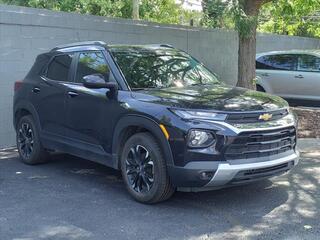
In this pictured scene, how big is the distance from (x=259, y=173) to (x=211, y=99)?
3.20ft

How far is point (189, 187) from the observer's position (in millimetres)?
5488

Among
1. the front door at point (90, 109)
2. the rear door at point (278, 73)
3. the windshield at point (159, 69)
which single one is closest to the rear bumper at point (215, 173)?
the front door at point (90, 109)

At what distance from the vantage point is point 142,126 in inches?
229

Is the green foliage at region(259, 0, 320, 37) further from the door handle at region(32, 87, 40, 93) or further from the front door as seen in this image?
the door handle at region(32, 87, 40, 93)

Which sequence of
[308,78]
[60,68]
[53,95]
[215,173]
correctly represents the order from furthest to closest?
[308,78], [60,68], [53,95], [215,173]

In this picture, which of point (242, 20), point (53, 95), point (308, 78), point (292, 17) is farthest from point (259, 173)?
point (292, 17)

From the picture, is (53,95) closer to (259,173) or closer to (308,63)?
(259,173)

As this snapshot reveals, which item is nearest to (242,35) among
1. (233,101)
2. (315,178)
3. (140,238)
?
(315,178)

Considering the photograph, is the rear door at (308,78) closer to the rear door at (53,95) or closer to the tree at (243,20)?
the tree at (243,20)

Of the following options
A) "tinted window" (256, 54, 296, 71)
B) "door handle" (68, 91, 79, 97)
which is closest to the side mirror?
"door handle" (68, 91, 79, 97)

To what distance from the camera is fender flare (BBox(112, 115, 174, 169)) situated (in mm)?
5500

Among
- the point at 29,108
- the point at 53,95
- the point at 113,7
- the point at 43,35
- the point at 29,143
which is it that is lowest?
the point at 29,143

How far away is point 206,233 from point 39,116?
364cm

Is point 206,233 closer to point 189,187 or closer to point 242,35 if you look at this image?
point 189,187
